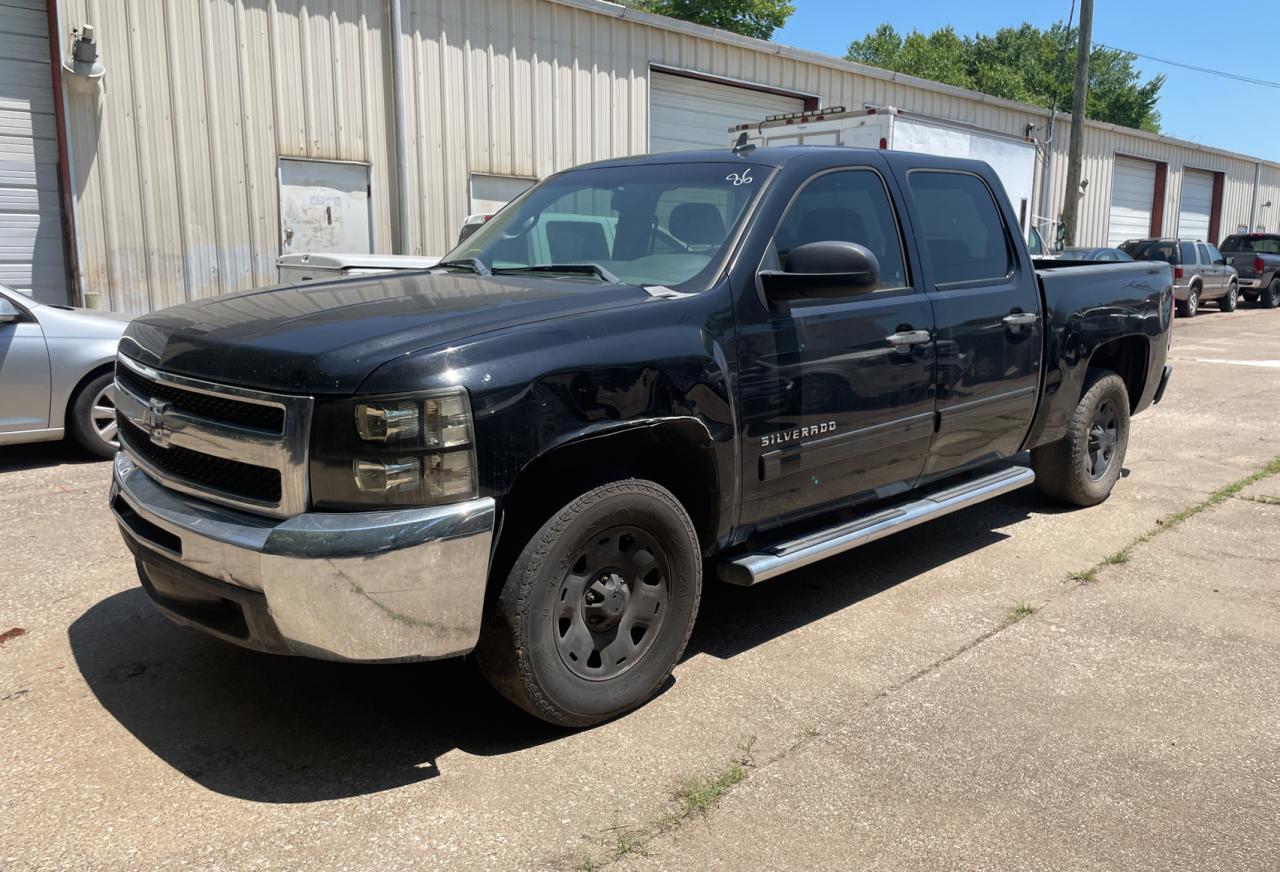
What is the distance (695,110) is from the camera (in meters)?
17.1

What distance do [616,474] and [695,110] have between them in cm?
1483

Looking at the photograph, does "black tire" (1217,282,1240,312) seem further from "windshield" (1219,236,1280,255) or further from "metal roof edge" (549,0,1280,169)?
"metal roof edge" (549,0,1280,169)

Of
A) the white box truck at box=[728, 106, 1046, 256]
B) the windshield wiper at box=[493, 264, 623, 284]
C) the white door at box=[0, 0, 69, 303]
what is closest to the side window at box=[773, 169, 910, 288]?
the windshield wiper at box=[493, 264, 623, 284]

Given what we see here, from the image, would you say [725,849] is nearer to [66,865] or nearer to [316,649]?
[316,649]

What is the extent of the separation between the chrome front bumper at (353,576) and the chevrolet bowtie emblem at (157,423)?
38cm

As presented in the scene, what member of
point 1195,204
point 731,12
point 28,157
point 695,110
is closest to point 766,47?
point 695,110

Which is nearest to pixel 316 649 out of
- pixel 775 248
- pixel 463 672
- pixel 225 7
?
pixel 463 672

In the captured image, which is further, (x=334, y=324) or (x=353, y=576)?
(x=334, y=324)

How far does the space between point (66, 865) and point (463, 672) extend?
1513mm

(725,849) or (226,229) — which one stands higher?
(226,229)

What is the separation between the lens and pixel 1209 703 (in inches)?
147

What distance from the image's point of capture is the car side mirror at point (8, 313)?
6.76m

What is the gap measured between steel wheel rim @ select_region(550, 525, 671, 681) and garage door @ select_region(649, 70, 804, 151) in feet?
45.4

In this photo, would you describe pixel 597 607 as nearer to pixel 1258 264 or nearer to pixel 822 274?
pixel 822 274
